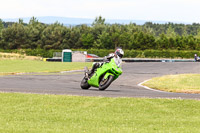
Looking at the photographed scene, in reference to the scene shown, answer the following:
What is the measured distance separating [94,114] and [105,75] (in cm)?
642

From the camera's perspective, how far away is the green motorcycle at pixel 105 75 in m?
18.2

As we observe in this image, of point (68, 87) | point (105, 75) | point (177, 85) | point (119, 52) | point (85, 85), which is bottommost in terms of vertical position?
point (177, 85)

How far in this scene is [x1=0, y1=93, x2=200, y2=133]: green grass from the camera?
10.2 metres

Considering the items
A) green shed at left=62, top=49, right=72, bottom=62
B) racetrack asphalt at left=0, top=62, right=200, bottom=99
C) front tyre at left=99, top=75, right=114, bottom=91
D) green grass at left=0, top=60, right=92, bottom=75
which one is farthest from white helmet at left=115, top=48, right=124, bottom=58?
green shed at left=62, top=49, right=72, bottom=62

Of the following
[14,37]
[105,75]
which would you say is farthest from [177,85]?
[14,37]

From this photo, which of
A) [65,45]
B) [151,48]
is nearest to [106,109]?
[151,48]

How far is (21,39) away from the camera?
370 ft

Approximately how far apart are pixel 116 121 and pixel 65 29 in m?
107

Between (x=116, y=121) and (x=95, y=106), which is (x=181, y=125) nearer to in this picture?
(x=116, y=121)

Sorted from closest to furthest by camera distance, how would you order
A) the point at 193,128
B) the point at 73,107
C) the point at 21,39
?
1. the point at 193,128
2. the point at 73,107
3. the point at 21,39

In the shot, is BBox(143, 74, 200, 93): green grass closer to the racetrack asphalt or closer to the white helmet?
the racetrack asphalt

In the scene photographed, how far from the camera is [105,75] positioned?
61.3 feet

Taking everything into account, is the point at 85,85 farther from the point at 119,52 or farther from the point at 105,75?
the point at 119,52

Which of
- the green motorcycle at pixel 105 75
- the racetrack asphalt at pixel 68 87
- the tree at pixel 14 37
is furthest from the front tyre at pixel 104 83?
the tree at pixel 14 37
